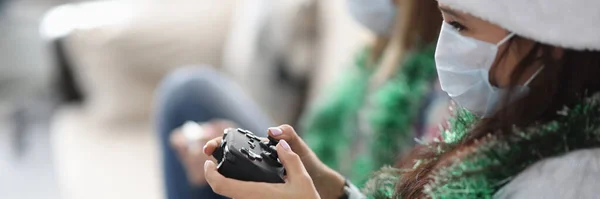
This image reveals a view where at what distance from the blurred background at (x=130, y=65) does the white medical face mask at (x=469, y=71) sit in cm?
61

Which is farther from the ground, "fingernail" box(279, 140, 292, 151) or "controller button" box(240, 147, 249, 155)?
"controller button" box(240, 147, 249, 155)

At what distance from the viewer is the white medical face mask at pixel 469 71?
0.50 metres

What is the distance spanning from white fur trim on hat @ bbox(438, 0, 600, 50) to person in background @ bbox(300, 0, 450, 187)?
0.28 meters

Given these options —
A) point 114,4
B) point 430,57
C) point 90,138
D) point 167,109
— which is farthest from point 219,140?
point 114,4

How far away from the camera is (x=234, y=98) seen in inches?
40.4

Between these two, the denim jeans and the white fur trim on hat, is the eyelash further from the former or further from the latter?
the denim jeans

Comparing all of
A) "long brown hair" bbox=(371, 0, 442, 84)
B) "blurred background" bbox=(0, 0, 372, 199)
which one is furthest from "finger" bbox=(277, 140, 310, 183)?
"blurred background" bbox=(0, 0, 372, 199)

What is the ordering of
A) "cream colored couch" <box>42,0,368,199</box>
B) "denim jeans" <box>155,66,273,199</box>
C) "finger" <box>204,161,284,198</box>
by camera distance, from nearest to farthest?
"finger" <box>204,161,284,198</box> → "denim jeans" <box>155,66,273,199</box> → "cream colored couch" <box>42,0,368,199</box>

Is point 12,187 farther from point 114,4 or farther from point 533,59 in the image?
point 533,59

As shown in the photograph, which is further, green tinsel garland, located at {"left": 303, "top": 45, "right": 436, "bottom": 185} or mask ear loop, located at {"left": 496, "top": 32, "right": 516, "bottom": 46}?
green tinsel garland, located at {"left": 303, "top": 45, "right": 436, "bottom": 185}

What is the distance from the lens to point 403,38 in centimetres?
87

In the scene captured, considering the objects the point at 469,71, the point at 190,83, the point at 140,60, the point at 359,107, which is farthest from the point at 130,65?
the point at 469,71

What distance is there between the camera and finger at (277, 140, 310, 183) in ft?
1.39

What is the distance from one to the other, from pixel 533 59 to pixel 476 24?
0.15 ft
